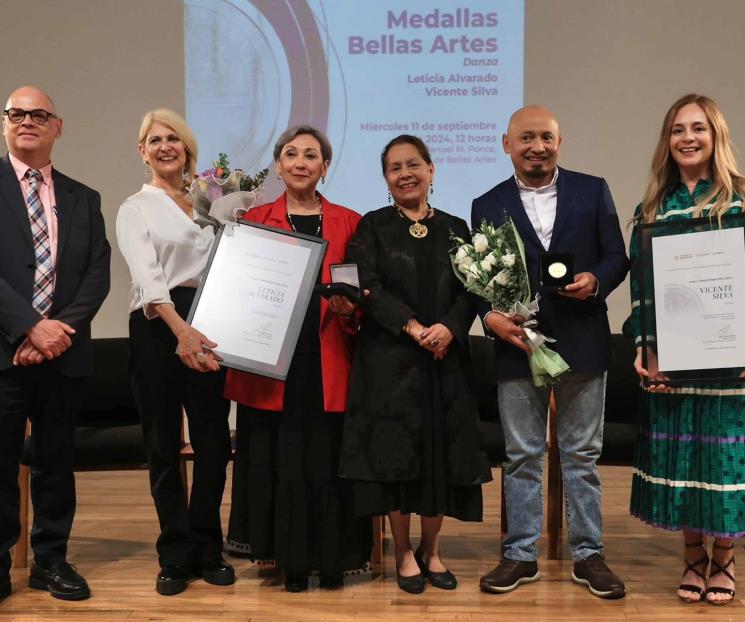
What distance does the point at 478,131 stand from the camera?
5.49 m

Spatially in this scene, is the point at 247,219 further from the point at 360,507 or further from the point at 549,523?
the point at 549,523

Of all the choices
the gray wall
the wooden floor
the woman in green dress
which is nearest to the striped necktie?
the wooden floor

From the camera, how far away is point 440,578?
318 cm

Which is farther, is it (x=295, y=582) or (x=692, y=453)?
(x=295, y=582)

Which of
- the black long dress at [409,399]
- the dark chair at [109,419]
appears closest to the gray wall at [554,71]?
the dark chair at [109,419]

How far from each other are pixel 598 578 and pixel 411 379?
3.17ft

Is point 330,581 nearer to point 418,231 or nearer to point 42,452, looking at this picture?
point 42,452

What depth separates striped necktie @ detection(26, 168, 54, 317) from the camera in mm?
3070

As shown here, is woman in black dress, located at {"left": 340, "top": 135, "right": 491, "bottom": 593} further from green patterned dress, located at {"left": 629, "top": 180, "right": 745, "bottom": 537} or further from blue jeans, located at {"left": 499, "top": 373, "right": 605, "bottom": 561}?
green patterned dress, located at {"left": 629, "top": 180, "right": 745, "bottom": 537}

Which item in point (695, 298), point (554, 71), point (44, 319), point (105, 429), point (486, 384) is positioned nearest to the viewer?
point (695, 298)

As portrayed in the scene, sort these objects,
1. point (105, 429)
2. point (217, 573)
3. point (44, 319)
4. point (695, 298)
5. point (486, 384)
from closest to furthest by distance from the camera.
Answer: point (695, 298) → point (44, 319) → point (217, 573) → point (105, 429) → point (486, 384)

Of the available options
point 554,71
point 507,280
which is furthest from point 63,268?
point 554,71

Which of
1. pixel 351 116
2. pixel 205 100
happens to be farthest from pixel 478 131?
pixel 205 100

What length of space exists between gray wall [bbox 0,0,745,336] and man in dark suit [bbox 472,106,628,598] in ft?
9.00
